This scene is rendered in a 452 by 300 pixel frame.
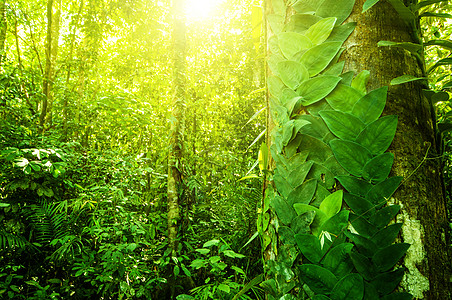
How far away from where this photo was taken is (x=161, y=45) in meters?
4.77

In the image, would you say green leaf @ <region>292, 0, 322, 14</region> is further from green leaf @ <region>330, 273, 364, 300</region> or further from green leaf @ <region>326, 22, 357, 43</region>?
green leaf @ <region>330, 273, 364, 300</region>

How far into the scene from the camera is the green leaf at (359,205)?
1.38 feet

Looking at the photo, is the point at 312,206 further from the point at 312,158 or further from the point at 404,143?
the point at 404,143

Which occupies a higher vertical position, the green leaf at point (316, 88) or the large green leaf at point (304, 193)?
the green leaf at point (316, 88)

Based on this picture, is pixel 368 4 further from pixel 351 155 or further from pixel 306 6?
pixel 351 155

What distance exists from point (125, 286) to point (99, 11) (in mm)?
3595

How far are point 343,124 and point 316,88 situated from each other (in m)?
0.09

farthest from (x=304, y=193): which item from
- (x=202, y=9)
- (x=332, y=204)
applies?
(x=202, y=9)

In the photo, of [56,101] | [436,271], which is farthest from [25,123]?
[436,271]

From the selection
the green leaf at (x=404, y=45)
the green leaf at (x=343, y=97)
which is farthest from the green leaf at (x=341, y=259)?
the green leaf at (x=404, y=45)

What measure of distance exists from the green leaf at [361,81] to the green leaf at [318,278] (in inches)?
13.0

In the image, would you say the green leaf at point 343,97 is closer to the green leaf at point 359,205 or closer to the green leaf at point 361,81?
the green leaf at point 361,81

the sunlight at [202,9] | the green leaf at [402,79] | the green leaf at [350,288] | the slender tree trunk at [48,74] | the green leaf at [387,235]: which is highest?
the sunlight at [202,9]

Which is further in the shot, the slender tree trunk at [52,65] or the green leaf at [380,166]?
the slender tree trunk at [52,65]
